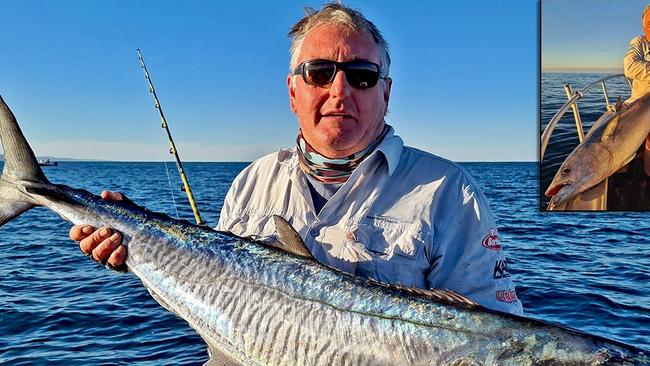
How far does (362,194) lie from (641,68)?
938 cm

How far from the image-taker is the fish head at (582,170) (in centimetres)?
1085

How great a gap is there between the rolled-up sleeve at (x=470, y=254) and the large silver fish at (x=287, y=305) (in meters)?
0.44

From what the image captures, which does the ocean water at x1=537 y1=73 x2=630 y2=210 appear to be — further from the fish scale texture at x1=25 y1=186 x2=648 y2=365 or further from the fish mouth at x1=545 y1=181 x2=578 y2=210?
the fish scale texture at x1=25 y1=186 x2=648 y2=365

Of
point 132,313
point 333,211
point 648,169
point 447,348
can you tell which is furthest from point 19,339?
point 648,169

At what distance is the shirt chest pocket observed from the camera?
3180 millimetres

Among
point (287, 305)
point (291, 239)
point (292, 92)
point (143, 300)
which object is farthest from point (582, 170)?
point (287, 305)

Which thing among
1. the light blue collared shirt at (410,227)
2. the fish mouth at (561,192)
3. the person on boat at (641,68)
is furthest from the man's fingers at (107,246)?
the fish mouth at (561,192)

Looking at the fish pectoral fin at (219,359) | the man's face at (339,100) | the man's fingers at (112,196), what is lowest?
the fish pectoral fin at (219,359)

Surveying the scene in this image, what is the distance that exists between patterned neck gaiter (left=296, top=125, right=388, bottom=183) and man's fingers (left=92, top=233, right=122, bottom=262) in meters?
1.03

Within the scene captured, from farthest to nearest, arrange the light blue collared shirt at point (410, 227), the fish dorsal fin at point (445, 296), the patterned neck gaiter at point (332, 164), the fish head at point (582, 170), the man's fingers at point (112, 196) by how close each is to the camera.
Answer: the fish head at point (582, 170) < the man's fingers at point (112, 196) < the patterned neck gaiter at point (332, 164) < the light blue collared shirt at point (410, 227) < the fish dorsal fin at point (445, 296)

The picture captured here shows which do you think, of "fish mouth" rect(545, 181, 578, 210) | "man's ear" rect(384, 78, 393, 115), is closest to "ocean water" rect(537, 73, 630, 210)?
"fish mouth" rect(545, 181, 578, 210)

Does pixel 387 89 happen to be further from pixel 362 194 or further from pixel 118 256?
Answer: pixel 118 256

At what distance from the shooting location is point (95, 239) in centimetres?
344

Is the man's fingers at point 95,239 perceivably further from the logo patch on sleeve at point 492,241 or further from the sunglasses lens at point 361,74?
the logo patch on sleeve at point 492,241
